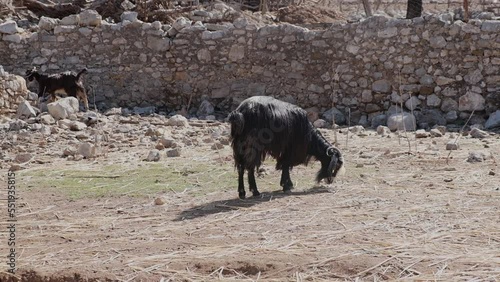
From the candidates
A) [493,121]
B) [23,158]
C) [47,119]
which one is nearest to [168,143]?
[23,158]

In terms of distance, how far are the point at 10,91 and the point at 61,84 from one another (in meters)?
0.90

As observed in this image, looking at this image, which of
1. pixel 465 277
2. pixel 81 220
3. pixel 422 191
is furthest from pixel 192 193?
pixel 465 277

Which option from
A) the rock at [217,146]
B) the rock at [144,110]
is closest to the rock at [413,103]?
the rock at [217,146]

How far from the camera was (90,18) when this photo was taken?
1527 centimetres

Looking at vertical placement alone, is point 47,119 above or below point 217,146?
below

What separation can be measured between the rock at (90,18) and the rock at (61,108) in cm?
235

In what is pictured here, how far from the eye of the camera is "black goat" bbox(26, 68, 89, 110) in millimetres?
14008

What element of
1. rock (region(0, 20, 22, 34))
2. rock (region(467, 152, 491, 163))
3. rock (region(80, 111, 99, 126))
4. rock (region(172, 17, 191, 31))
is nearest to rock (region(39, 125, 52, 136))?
rock (region(80, 111, 99, 126))

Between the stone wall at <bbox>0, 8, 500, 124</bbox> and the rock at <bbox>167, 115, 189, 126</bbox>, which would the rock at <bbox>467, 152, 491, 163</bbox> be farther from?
the rock at <bbox>167, 115, 189, 126</bbox>

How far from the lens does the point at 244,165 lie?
737cm

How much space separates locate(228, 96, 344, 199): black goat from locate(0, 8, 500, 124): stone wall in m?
5.45

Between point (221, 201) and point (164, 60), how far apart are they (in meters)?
7.91

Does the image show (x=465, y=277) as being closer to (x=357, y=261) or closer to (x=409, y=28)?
(x=357, y=261)

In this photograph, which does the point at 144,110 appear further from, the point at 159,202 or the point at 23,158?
the point at 159,202
